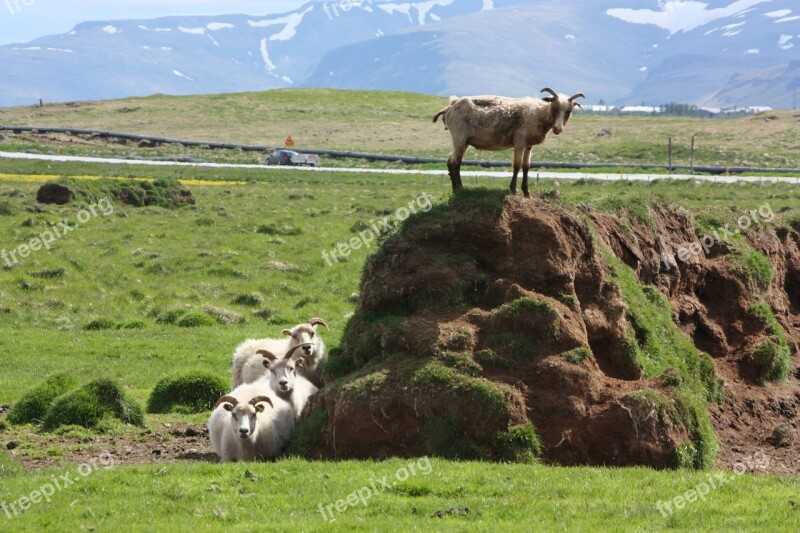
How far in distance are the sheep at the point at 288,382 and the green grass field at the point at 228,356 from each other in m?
2.18

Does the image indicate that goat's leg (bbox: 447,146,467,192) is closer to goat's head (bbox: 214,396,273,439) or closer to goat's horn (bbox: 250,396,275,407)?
goat's horn (bbox: 250,396,275,407)

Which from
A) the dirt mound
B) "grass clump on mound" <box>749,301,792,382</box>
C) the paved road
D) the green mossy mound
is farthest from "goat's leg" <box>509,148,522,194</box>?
the paved road

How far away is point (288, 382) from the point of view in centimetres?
1752

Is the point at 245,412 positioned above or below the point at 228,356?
above

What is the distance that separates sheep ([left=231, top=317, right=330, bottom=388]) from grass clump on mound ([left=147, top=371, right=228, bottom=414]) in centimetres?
77

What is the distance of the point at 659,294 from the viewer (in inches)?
779

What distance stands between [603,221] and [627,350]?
350cm

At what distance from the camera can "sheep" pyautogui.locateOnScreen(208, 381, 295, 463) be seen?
1590cm

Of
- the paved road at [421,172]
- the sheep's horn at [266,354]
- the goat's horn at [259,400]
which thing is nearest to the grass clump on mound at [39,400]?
the sheep's horn at [266,354]

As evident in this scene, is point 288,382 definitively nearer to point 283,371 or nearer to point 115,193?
point 283,371

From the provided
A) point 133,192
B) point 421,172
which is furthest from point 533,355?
point 421,172

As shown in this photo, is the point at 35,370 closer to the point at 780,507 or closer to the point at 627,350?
the point at 627,350

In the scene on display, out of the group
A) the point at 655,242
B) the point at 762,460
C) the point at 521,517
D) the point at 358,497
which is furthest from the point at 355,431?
the point at 655,242

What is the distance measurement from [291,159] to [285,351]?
70.8m
